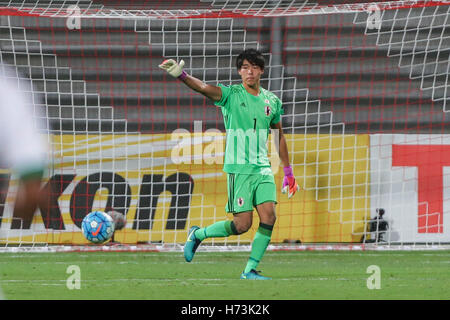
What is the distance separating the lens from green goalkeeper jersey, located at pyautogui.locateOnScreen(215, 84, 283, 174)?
830cm

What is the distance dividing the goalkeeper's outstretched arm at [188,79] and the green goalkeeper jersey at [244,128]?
0.10 m

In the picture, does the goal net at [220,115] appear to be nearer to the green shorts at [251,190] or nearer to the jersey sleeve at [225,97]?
the jersey sleeve at [225,97]

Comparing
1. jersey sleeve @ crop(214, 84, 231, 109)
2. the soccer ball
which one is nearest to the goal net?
the soccer ball

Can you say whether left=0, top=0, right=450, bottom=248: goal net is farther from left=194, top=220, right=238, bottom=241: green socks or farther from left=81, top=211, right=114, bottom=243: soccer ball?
left=194, top=220, right=238, bottom=241: green socks

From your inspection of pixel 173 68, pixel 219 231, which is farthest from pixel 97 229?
pixel 173 68

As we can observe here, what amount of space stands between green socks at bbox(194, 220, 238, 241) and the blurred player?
1659 millimetres

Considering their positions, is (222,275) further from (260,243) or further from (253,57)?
→ (253,57)

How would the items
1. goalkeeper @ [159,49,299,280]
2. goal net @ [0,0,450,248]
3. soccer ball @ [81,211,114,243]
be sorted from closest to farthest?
1. goalkeeper @ [159,49,299,280]
2. soccer ball @ [81,211,114,243]
3. goal net @ [0,0,450,248]

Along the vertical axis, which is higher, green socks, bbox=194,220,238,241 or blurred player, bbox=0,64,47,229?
blurred player, bbox=0,64,47,229

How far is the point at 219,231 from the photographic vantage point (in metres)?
8.68

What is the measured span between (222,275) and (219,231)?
0.58 metres

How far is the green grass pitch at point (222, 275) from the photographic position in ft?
24.3

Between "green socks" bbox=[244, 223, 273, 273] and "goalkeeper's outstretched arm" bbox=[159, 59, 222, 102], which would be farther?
"green socks" bbox=[244, 223, 273, 273]

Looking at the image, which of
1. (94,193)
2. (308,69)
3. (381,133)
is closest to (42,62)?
(94,193)
